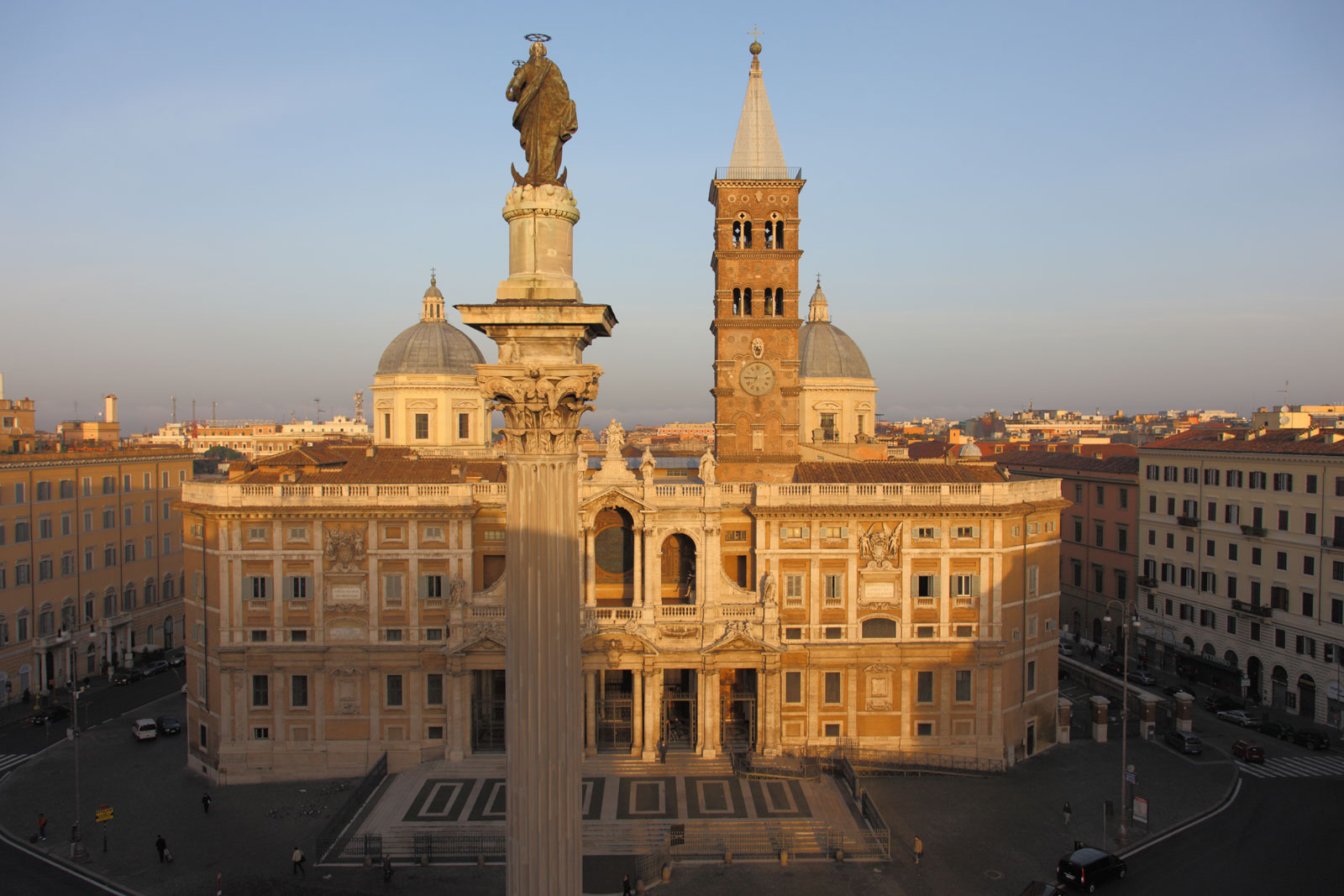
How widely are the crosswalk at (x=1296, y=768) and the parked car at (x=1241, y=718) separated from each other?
186 inches

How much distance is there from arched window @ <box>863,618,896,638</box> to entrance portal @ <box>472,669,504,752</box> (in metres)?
19.6

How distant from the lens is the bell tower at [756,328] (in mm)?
53812

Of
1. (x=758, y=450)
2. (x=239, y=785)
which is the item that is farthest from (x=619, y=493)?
(x=239, y=785)

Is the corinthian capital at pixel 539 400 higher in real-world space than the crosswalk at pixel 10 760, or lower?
higher

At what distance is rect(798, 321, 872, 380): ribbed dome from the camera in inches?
2948

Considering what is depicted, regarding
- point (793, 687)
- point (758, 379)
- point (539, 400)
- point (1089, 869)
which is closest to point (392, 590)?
point (793, 687)

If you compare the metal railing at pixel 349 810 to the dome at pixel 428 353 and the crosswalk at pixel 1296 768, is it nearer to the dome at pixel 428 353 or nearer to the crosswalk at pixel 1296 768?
the dome at pixel 428 353

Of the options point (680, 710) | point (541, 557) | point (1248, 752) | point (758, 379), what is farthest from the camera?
point (758, 379)

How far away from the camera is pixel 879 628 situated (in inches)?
1820

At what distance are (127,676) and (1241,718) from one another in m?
73.4

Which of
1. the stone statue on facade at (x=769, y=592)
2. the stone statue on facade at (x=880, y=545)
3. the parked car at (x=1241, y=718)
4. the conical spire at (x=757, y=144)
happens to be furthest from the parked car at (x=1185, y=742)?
the conical spire at (x=757, y=144)

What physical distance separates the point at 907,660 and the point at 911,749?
4691mm

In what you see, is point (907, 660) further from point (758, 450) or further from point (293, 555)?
point (293, 555)

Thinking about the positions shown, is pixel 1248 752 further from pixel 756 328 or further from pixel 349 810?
pixel 349 810
